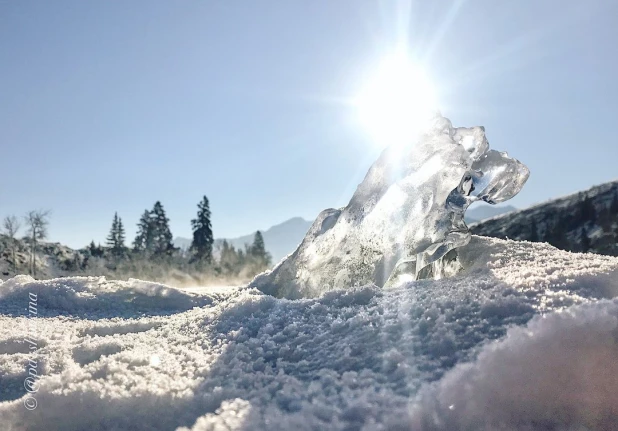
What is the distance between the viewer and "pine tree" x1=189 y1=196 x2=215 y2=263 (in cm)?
4016

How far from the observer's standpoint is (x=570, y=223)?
6973 mm

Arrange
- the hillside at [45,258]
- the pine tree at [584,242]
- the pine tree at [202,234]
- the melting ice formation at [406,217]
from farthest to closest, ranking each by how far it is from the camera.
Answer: the pine tree at [202,234] < the hillside at [45,258] < the pine tree at [584,242] < the melting ice formation at [406,217]

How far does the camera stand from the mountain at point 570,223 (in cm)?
650

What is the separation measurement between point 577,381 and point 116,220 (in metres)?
46.1

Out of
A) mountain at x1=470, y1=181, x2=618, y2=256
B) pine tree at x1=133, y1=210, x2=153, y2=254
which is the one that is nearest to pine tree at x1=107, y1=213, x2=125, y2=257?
pine tree at x1=133, y1=210, x2=153, y2=254

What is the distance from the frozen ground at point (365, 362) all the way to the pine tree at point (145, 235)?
39938 mm

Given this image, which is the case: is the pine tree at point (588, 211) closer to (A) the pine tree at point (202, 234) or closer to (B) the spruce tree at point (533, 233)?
(B) the spruce tree at point (533, 233)

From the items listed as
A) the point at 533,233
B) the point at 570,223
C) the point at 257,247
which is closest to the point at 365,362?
the point at 533,233

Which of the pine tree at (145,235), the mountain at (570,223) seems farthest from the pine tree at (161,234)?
the mountain at (570,223)

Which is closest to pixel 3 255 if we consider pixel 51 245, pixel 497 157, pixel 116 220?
pixel 51 245

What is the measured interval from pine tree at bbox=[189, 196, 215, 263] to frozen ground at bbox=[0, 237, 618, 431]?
3822 centimetres

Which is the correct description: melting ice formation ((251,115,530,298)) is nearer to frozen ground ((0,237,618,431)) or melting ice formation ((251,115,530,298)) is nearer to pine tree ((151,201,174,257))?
frozen ground ((0,237,618,431))

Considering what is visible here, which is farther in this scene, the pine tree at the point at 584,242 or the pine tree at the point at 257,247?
the pine tree at the point at 257,247

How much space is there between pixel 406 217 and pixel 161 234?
4002 cm
